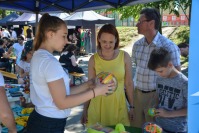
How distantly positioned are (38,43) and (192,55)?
950 millimetres

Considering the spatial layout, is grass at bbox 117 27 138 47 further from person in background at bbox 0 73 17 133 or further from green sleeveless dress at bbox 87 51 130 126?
person in background at bbox 0 73 17 133

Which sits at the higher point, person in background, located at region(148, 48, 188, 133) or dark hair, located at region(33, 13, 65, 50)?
dark hair, located at region(33, 13, 65, 50)

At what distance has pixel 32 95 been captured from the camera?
179 cm

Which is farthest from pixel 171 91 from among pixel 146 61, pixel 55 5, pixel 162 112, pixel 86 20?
pixel 86 20

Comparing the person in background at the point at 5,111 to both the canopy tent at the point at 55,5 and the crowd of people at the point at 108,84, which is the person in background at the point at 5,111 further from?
the canopy tent at the point at 55,5

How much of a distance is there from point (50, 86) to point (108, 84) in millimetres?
370

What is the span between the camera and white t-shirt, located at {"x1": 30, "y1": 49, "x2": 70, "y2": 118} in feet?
5.18

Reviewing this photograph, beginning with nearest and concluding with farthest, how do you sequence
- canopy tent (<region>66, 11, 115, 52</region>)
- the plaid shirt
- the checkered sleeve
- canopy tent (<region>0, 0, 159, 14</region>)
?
the checkered sleeve, the plaid shirt, canopy tent (<region>0, 0, 159, 14</region>), canopy tent (<region>66, 11, 115, 52</region>)

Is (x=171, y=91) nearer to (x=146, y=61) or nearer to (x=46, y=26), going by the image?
(x=146, y=61)

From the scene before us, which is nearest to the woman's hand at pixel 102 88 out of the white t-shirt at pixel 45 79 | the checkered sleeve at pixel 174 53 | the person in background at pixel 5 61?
the white t-shirt at pixel 45 79

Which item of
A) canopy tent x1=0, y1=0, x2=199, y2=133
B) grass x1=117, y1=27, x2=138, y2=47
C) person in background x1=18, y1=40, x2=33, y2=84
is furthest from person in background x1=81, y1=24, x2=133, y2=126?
grass x1=117, y1=27, x2=138, y2=47

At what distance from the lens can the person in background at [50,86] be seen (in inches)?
62.1

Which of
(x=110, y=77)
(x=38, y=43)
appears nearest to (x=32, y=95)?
(x=38, y=43)

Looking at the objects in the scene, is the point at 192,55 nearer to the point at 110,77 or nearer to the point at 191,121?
the point at 191,121
